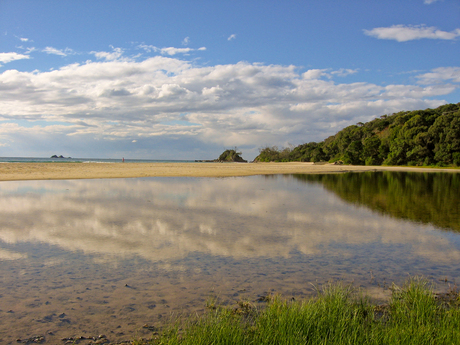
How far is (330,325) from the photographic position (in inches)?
134

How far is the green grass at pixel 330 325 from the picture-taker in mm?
3148

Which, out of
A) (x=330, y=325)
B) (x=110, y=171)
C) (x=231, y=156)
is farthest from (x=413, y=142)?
(x=231, y=156)

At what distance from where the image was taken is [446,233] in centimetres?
866

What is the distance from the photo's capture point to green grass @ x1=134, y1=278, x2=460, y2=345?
3.15 metres

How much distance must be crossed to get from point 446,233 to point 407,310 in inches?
239

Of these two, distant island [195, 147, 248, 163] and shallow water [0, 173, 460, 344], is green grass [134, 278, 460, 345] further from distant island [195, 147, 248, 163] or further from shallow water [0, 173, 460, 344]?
distant island [195, 147, 248, 163]

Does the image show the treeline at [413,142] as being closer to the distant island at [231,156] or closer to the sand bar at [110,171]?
the sand bar at [110,171]

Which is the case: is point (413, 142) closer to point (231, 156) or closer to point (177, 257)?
point (177, 257)

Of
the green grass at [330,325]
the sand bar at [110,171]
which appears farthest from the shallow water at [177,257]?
the sand bar at [110,171]

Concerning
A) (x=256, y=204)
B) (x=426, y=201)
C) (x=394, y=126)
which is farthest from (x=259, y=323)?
Result: (x=394, y=126)

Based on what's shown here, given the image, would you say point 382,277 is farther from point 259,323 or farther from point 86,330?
point 86,330

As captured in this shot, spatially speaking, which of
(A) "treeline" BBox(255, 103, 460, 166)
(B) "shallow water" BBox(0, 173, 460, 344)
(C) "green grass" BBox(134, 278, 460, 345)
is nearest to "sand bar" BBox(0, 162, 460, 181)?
(A) "treeline" BBox(255, 103, 460, 166)

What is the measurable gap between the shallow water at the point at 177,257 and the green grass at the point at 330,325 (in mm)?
559

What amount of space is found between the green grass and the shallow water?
0.56m
